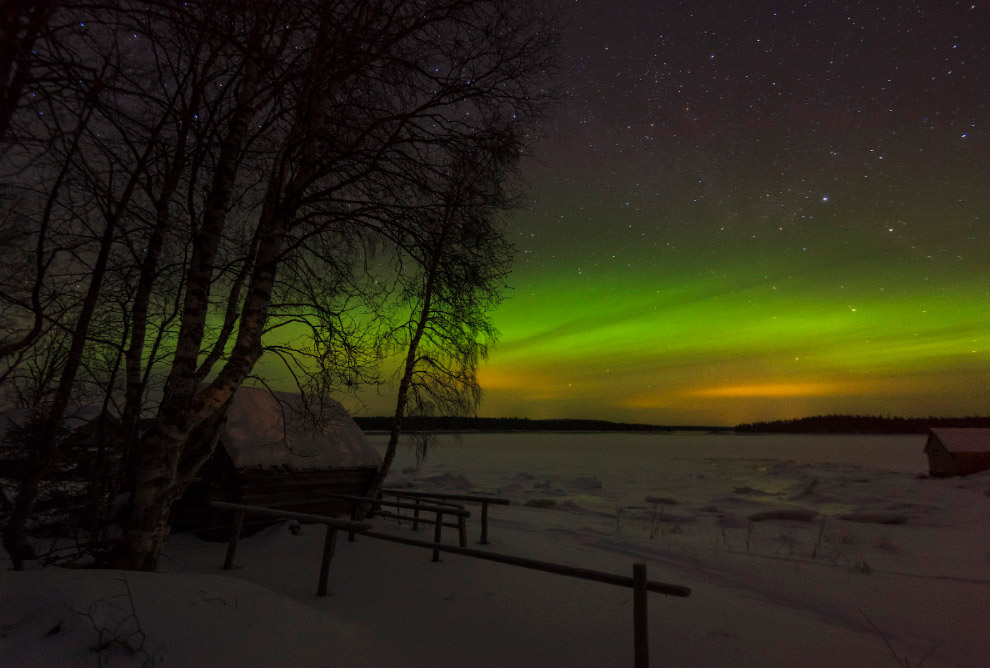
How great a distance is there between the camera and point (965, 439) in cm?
2244

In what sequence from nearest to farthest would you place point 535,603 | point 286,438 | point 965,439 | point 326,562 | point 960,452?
point 535,603, point 326,562, point 286,438, point 960,452, point 965,439

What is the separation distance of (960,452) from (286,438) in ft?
89.2

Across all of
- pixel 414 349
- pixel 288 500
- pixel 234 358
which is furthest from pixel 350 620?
pixel 414 349

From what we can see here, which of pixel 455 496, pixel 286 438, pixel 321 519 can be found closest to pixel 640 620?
pixel 321 519

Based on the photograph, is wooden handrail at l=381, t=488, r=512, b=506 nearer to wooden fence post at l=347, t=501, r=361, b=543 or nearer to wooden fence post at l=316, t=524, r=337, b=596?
wooden fence post at l=347, t=501, r=361, b=543

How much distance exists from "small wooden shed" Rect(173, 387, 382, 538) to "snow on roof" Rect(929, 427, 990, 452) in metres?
25.2

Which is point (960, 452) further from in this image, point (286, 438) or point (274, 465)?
point (274, 465)

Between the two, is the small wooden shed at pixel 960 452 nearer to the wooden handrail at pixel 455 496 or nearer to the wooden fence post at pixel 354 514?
the wooden handrail at pixel 455 496

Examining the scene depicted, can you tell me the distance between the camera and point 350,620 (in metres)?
5.25

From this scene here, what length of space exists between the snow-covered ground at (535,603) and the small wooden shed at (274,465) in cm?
75

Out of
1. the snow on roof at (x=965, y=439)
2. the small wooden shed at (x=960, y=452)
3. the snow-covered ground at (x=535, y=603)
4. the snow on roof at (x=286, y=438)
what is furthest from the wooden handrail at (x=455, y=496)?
the snow on roof at (x=965, y=439)

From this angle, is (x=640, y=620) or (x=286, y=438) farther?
(x=286, y=438)

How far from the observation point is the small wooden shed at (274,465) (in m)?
9.60

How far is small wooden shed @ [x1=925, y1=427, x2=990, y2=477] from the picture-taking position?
21.6 meters
